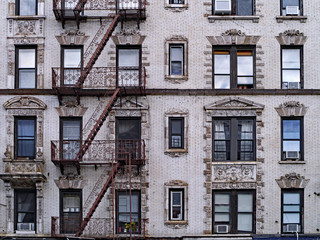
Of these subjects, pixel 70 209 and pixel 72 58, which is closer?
pixel 70 209

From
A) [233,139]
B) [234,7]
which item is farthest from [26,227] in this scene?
[234,7]

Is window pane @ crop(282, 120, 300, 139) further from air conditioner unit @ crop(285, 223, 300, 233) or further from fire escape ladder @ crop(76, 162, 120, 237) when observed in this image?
fire escape ladder @ crop(76, 162, 120, 237)

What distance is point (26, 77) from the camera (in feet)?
95.4

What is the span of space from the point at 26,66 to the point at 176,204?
8793mm

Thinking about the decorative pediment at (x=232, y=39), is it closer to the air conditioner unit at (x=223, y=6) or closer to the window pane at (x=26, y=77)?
the air conditioner unit at (x=223, y=6)

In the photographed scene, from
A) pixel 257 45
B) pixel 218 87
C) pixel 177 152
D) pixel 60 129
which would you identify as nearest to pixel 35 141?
pixel 60 129

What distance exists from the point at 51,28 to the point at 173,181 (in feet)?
27.7

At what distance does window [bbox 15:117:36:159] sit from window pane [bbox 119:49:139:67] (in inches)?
179

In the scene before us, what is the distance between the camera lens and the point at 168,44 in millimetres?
28938

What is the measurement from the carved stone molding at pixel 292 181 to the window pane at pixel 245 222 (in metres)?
1.91

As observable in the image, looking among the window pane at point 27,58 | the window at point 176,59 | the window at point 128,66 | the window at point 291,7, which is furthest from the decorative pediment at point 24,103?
the window at point 291,7

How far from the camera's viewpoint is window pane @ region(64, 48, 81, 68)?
2906 cm

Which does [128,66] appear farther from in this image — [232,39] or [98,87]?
[232,39]

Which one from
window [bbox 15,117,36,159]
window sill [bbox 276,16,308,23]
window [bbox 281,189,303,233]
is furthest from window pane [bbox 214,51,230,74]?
window [bbox 15,117,36,159]
